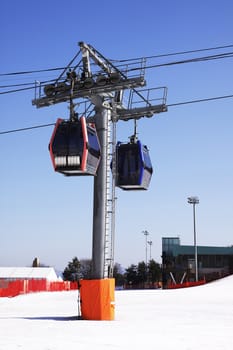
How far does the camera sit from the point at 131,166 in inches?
856

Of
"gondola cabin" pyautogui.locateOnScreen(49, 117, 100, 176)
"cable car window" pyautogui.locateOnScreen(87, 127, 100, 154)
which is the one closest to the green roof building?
"cable car window" pyautogui.locateOnScreen(87, 127, 100, 154)

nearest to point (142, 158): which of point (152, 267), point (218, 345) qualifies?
point (218, 345)

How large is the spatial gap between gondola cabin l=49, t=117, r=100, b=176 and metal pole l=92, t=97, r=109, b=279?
0.45 metres

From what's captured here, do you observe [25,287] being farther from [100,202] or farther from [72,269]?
[72,269]

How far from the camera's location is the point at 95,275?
1973 cm

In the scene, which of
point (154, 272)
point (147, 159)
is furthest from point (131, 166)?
point (154, 272)

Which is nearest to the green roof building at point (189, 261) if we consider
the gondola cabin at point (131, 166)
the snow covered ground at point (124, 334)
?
the gondola cabin at point (131, 166)

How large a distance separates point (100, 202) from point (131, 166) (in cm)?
259

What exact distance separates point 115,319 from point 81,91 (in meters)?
9.42

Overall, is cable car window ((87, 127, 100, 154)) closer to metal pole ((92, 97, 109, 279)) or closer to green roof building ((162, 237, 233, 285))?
metal pole ((92, 97, 109, 279))

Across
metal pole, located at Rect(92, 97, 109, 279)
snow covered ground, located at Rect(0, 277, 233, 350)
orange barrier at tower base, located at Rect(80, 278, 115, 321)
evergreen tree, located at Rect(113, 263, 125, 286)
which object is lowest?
evergreen tree, located at Rect(113, 263, 125, 286)

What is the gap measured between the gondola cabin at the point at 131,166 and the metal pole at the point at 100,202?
57.2 inches

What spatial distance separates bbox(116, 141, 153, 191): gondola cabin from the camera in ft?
70.9

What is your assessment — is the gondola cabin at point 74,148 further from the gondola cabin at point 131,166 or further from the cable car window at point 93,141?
the gondola cabin at point 131,166
